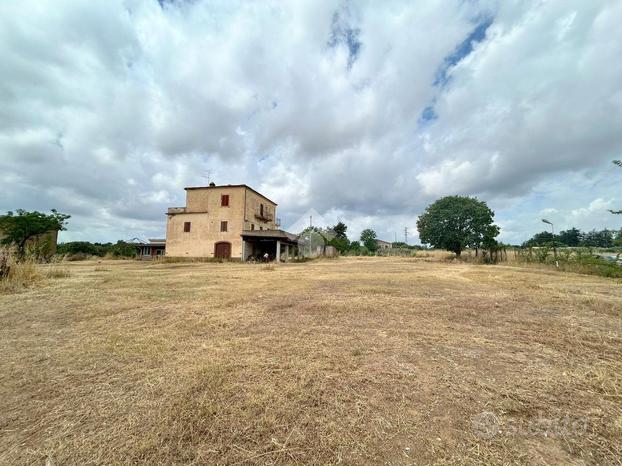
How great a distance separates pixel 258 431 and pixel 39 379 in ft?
7.52

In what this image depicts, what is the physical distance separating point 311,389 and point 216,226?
2675 centimetres

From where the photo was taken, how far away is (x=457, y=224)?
3036 centimetres

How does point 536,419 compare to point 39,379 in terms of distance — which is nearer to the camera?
point 536,419

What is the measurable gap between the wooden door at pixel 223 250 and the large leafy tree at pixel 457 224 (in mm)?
22501

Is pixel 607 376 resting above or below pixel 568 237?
below

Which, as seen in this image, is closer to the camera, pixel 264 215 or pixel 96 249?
pixel 264 215

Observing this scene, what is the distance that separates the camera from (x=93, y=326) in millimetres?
4074

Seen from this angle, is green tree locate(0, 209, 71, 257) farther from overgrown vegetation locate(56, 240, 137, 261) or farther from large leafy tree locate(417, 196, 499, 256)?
large leafy tree locate(417, 196, 499, 256)

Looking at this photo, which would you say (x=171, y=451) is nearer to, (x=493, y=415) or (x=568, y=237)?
(x=493, y=415)

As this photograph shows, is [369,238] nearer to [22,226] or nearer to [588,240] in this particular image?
[588,240]

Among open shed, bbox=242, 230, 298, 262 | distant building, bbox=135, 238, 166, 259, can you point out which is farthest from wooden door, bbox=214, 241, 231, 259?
distant building, bbox=135, 238, 166, 259

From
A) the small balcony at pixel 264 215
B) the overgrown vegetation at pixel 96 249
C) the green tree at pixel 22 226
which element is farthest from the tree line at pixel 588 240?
the overgrown vegetation at pixel 96 249

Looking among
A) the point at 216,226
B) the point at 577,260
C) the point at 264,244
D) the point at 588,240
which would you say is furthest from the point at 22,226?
the point at 588,240

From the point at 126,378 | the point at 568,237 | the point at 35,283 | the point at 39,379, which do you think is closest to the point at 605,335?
the point at 126,378
